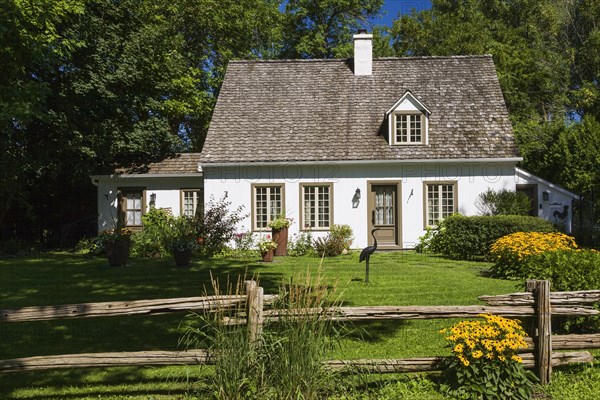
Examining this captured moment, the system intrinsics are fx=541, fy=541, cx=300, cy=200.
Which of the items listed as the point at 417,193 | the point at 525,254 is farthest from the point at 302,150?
the point at 525,254

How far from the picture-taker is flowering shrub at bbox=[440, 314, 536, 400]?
5.10 meters

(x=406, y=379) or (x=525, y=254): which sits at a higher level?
(x=525, y=254)

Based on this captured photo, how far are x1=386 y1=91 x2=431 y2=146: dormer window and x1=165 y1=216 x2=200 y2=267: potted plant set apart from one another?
766cm

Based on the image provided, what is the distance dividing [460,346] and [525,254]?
6.39 meters

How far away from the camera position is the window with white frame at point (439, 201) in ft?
62.4

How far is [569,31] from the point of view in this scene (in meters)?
35.7

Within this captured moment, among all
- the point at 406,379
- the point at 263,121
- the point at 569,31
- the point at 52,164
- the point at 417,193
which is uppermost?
the point at 569,31

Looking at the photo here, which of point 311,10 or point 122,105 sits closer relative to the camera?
point 122,105

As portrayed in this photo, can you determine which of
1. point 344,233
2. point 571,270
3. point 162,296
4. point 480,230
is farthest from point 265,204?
point 571,270

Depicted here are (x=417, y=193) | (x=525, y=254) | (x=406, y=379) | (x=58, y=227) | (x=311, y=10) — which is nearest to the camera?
(x=406, y=379)

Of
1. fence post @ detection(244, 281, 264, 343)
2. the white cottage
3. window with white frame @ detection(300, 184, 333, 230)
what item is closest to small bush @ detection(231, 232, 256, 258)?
the white cottage

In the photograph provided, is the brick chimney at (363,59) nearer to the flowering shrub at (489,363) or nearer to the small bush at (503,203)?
the small bush at (503,203)

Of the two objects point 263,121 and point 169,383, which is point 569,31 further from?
point 169,383

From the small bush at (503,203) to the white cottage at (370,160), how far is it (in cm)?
29
